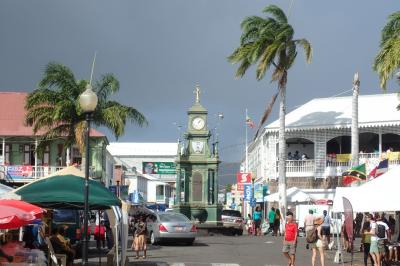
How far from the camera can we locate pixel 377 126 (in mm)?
46750

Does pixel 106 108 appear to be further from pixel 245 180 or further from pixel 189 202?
pixel 245 180

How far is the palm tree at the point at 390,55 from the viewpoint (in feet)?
76.1

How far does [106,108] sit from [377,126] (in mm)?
18518

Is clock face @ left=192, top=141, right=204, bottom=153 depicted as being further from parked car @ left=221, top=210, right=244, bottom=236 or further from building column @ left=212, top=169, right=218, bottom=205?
parked car @ left=221, top=210, right=244, bottom=236

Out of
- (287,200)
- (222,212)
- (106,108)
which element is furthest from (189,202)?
(106,108)

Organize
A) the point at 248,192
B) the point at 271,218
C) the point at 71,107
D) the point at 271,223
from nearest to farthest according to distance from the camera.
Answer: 1. the point at 71,107
2. the point at 271,218
3. the point at 271,223
4. the point at 248,192

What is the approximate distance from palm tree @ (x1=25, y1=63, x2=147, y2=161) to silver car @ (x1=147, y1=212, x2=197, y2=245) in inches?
313

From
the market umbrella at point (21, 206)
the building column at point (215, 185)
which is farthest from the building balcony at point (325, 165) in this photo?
the market umbrella at point (21, 206)

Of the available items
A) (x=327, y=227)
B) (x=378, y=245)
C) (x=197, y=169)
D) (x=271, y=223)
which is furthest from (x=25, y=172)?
(x=378, y=245)

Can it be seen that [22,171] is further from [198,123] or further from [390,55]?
[390,55]

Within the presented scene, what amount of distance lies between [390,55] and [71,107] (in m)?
18.9

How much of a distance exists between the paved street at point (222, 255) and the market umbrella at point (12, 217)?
8.96 metres

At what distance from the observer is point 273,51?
42344 mm

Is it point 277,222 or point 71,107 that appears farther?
point 277,222
